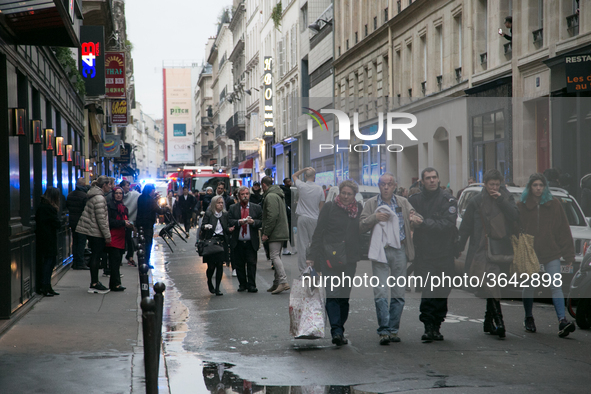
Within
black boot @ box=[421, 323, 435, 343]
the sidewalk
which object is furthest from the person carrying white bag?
the sidewalk

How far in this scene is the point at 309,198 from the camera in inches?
448

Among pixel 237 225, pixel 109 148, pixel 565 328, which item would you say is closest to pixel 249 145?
pixel 109 148

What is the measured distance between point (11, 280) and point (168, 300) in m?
3.25

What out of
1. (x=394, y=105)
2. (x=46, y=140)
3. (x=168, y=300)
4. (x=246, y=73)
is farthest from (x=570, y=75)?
(x=246, y=73)

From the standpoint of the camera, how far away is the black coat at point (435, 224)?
345 inches

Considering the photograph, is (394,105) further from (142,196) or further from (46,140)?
(142,196)

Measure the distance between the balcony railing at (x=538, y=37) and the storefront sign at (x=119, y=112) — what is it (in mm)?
24125

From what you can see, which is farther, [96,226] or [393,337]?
[96,226]

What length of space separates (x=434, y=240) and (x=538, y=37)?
1283 cm

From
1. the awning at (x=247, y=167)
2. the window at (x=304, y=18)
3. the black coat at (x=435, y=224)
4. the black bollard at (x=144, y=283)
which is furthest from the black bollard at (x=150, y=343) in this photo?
the awning at (x=247, y=167)

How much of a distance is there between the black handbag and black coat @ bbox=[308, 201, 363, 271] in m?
4.50

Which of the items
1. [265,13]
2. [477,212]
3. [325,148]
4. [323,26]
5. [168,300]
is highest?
[265,13]

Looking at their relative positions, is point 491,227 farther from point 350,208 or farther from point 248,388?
point 248,388

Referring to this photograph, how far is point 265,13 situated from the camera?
64000 millimetres
